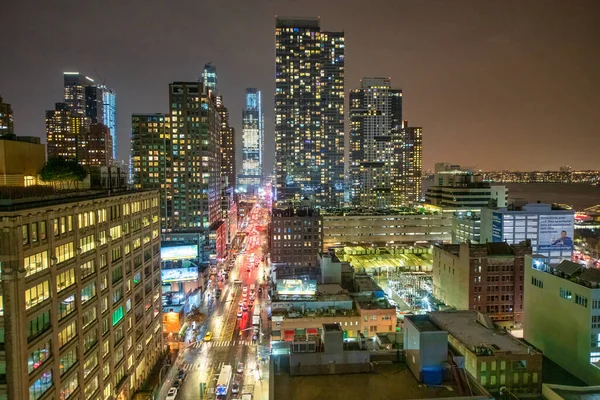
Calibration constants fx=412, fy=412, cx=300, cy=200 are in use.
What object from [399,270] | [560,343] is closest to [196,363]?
[560,343]

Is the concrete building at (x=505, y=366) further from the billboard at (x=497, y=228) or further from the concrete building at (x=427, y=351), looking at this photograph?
the billboard at (x=497, y=228)

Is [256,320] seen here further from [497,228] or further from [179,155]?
[179,155]

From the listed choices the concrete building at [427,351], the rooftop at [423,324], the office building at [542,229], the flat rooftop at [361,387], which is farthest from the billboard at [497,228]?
the flat rooftop at [361,387]

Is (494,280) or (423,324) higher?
(423,324)

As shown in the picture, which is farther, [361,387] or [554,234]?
[554,234]

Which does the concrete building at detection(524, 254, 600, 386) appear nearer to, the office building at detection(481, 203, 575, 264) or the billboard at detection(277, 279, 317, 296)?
the billboard at detection(277, 279, 317, 296)

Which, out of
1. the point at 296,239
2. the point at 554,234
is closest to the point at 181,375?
the point at 296,239
